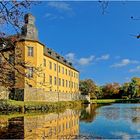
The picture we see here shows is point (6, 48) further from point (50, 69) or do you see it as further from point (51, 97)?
point (50, 69)

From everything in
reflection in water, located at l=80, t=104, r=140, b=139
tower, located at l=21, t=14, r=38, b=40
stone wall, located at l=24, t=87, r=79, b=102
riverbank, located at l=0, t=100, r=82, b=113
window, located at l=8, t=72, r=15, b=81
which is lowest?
reflection in water, located at l=80, t=104, r=140, b=139

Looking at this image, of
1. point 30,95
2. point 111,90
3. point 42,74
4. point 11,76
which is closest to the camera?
point 11,76

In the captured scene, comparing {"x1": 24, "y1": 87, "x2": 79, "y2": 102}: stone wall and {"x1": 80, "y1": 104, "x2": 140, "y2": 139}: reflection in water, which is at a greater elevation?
{"x1": 24, "y1": 87, "x2": 79, "y2": 102}: stone wall

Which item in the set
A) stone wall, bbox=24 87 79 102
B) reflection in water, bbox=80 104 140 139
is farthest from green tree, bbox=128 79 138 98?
reflection in water, bbox=80 104 140 139

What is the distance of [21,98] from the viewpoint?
36.3 meters

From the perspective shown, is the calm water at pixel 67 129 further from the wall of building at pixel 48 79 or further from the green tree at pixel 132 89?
the green tree at pixel 132 89

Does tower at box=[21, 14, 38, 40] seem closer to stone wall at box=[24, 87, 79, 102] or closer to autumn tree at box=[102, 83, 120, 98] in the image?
stone wall at box=[24, 87, 79, 102]

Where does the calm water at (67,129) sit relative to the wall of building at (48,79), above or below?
below

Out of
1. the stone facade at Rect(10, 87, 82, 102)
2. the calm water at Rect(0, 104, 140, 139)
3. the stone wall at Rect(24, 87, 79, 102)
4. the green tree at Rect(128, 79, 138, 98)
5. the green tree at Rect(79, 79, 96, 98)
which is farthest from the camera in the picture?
the green tree at Rect(128, 79, 138, 98)

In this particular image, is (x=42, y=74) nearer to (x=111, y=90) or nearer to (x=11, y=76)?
(x=11, y=76)

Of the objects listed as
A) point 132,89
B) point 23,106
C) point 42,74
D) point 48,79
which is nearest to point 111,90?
point 132,89

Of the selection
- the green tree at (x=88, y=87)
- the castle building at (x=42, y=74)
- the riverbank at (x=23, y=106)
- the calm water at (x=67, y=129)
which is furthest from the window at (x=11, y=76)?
the green tree at (x=88, y=87)

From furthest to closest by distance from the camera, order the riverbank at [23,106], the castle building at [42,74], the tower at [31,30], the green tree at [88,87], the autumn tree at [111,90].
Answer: the autumn tree at [111,90], the green tree at [88,87], the tower at [31,30], the castle building at [42,74], the riverbank at [23,106]

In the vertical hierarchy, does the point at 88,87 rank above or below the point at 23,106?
above
